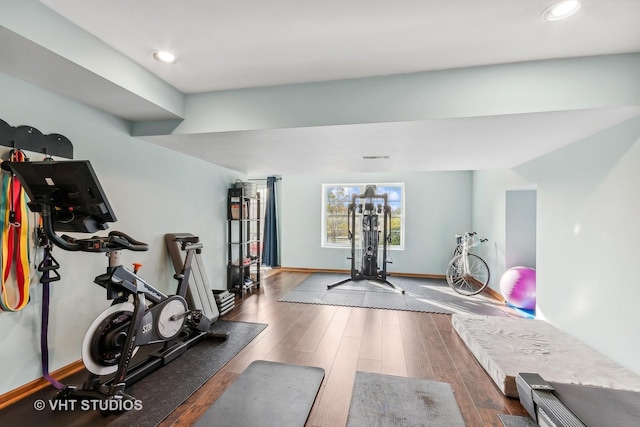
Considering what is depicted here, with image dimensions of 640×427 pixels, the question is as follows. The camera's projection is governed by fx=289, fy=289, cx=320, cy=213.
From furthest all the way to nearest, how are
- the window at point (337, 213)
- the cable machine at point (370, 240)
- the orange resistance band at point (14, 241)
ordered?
the window at point (337, 213) → the cable machine at point (370, 240) → the orange resistance band at point (14, 241)

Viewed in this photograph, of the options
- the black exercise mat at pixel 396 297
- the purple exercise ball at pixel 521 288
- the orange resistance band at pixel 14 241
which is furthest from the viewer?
the black exercise mat at pixel 396 297

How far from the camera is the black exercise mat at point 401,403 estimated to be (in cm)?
172

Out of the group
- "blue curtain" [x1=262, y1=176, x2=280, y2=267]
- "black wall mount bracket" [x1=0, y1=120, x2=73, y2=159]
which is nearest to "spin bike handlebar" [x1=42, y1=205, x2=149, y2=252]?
"black wall mount bracket" [x1=0, y1=120, x2=73, y2=159]

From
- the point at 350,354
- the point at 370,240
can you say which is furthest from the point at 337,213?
the point at 350,354

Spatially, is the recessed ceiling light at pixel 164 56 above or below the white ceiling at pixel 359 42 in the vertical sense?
below

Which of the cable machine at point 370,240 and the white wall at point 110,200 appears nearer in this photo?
the white wall at point 110,200

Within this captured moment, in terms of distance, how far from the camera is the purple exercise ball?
3.79 m

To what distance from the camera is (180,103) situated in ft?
8.34

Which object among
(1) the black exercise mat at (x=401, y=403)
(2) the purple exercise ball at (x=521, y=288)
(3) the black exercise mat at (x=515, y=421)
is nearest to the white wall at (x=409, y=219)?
(2) the purple exercise ball at (x=521, y=288)

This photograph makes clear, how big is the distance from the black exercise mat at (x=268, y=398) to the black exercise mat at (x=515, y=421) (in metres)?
1.17

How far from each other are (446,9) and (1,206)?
2868 mm

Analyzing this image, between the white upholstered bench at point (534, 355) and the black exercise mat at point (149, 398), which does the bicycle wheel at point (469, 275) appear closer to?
the white upholstered bench at point (534, 355)

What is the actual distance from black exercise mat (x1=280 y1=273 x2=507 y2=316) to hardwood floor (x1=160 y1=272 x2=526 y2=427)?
0.27 meters

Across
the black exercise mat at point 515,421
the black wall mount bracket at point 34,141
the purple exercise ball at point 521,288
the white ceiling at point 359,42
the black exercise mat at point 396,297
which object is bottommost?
the black exercise mat at point 396,297
